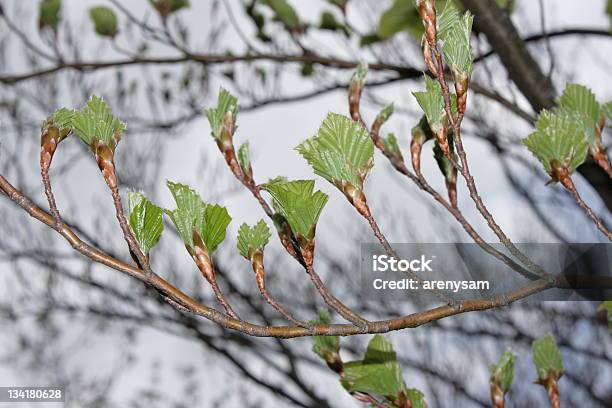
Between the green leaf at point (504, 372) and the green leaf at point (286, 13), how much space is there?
1.08 metres

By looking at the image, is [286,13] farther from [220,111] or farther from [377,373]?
[377,373]

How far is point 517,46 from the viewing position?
106 cm

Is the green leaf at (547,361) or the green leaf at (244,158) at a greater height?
the green leaf at (244,158)

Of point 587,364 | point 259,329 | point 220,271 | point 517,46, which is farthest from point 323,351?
point 587,364

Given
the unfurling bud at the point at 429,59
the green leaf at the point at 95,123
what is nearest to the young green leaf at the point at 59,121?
the green leaf at the point at 95,123

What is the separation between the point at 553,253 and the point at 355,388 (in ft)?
0.94

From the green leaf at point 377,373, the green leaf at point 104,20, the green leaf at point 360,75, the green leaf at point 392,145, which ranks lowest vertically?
the green leaf at point 377,373

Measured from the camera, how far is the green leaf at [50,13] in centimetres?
174

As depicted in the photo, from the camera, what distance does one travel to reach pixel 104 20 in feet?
5.17

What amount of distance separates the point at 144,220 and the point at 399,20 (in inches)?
37.8

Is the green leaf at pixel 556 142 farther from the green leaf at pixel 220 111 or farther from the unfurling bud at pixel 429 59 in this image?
the green leaf at pixel 220 111

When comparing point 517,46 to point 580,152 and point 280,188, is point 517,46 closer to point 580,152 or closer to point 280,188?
point 580,152

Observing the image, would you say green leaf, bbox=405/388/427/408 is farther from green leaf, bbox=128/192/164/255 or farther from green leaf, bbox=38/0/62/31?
green leaf, bbox=38/0/62/31

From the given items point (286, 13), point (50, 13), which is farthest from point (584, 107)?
point (50, 13)
